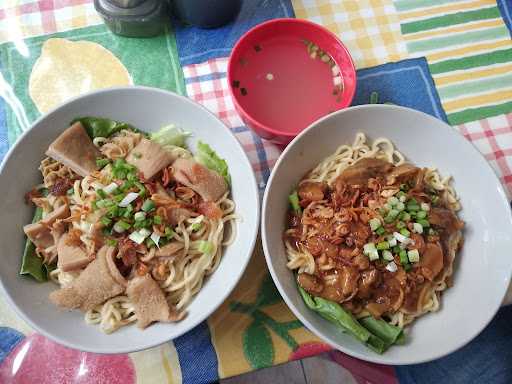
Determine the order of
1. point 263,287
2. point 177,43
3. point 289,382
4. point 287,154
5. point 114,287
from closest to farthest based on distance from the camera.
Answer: point 114,287
point 287,154
point 263,287
point 177,43
point 289,382

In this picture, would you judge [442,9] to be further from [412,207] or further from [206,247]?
[206,247]

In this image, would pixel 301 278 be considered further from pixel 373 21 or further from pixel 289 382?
pixel 373 21

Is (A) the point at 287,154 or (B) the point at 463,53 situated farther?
(B) the point at 463,53

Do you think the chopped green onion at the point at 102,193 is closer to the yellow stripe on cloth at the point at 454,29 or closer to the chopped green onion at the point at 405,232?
the chopped green onion at the point at 405,232

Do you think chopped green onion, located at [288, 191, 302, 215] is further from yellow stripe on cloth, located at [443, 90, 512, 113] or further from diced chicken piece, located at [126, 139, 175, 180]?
yellow stripe on cloth, located at [443, 90, 512, 113]

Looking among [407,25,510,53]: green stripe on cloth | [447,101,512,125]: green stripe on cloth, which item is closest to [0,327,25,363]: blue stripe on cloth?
[447,101,512,125]: green stripe on cloth

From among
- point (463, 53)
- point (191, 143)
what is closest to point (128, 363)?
point (191, 143)
